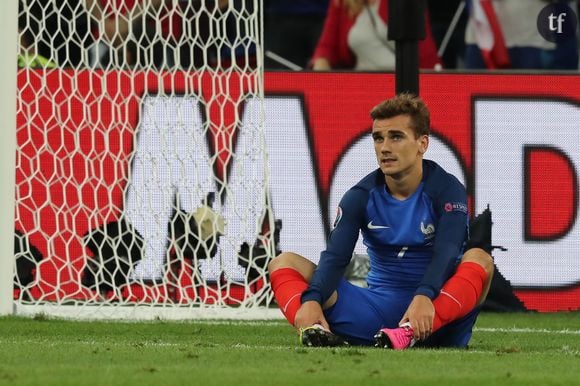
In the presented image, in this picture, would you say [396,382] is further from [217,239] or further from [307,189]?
[307,189]

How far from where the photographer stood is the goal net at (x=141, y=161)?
399 inches

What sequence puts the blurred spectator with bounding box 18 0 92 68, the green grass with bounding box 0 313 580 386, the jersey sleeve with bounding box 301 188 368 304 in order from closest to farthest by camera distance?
the green grass with bounding box 0 313 580 386, the jersey sleeve with bounding box 301 188 368 304, the blurred spectator with bounding box 18 0 92 68

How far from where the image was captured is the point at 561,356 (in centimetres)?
698

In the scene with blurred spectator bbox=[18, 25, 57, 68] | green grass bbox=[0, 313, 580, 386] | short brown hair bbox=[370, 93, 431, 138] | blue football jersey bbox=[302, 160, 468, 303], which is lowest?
green grass bbox=[0, 313, 580, 386]

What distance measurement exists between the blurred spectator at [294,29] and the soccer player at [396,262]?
21.0ft

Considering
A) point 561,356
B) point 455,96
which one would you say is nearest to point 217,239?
point 455,96

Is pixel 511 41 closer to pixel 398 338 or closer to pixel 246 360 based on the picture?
pixel 398 338

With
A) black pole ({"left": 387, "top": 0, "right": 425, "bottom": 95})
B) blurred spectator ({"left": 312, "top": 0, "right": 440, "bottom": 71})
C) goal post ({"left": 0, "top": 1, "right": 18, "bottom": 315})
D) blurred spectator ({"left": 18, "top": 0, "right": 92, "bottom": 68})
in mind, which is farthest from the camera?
blurred spectator ({"left": 312, "top": 0, "right": 440, "bottom": 71})

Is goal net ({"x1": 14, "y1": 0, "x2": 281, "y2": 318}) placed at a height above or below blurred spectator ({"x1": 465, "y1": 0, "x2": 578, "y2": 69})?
below

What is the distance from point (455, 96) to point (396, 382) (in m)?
5.77

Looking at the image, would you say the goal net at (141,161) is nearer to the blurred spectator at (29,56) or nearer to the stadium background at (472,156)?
the blurred spectator at (29,56)

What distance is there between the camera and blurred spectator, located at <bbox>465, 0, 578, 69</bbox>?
11.6 metres

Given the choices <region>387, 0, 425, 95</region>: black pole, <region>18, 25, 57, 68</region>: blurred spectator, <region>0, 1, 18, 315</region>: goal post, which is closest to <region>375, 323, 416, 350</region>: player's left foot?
<region>387, 0, 425, 95</region>: black pole

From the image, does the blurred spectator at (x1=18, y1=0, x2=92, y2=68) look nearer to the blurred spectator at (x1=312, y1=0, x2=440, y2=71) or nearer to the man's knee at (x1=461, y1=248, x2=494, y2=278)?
the blurred spectator at (x1=312, y1=0, x2=440, y2=71)
